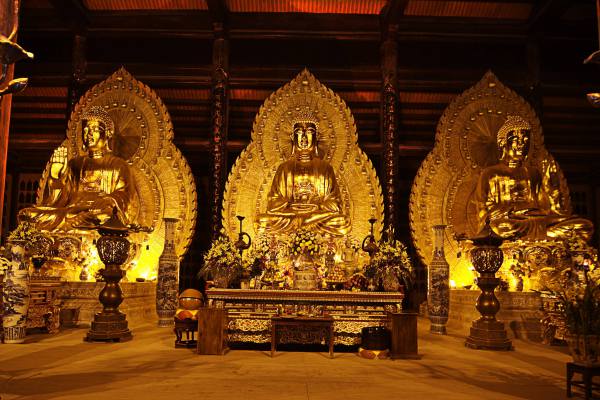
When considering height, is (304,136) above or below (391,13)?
below

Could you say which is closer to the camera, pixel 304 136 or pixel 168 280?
pixel 168 280

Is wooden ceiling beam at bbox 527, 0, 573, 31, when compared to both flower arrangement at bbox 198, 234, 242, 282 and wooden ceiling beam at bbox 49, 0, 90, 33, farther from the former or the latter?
wooden ceiling beam at bbox 49, 0, 90, 33

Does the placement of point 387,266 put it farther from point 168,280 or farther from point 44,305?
point 44,305

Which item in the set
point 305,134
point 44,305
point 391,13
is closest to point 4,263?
point 44,305

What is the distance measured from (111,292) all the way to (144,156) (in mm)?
3429

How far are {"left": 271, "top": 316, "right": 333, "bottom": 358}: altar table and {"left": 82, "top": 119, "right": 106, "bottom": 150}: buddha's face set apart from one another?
16.2ft

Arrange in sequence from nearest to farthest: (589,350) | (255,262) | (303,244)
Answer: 1. (589,350)
2. (255,262)
3. (303,244)

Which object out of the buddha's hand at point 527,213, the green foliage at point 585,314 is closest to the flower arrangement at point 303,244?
the green foliage at point 585,314

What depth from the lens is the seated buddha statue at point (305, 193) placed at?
8.16m

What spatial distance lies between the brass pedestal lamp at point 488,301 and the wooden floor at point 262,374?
0.20 metres

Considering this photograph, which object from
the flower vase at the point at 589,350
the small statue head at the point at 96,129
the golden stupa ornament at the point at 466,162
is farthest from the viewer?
the small statue head at the point at 96,129

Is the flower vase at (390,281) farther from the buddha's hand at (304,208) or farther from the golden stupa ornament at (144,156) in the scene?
the golden stupa ornament at (144,156)

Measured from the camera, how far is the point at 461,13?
30.8 ft

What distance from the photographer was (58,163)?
877 centimetres
